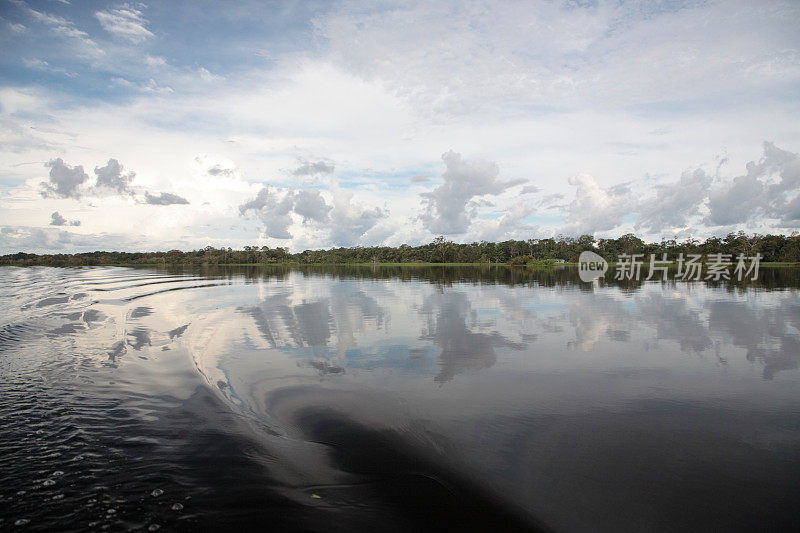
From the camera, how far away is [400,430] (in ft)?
30.1

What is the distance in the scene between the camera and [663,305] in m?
30.6

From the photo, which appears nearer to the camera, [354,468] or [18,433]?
[354,468]

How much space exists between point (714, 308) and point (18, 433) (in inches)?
1413

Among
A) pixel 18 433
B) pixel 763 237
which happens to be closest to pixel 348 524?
pixel 18 433

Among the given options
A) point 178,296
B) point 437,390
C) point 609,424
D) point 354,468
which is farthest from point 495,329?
point 178,296

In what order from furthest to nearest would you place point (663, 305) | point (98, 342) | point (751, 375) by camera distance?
point (663, 305) < point (98, 342) < point (751, 375)

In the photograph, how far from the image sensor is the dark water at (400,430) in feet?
20.2

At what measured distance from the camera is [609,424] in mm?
9469

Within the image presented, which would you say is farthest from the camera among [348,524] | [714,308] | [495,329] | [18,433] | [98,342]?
[714,308]

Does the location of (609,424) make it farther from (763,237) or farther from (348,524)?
(763,237)

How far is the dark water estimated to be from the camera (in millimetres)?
6160

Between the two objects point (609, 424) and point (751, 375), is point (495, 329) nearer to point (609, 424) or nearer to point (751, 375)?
point (751, 375)

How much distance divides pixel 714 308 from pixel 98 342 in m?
36.6

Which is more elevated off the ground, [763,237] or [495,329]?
[763,237]
